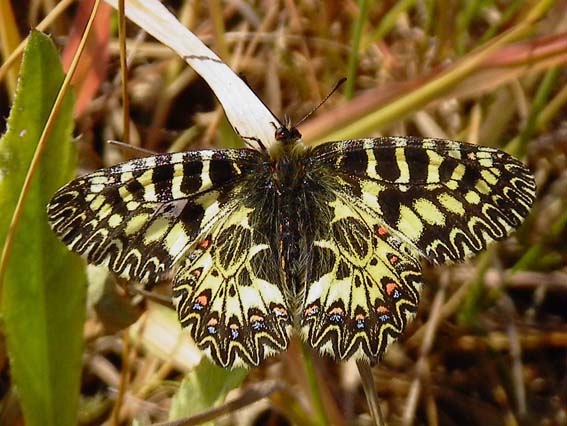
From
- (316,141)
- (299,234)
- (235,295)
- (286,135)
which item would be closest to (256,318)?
(235,295)

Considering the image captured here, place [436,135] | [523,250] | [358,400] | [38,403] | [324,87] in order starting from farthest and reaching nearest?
[324,87] < [436,135] < [523,250] < [358,400] < [38,403]

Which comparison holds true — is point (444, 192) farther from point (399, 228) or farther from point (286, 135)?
point (286, 135)

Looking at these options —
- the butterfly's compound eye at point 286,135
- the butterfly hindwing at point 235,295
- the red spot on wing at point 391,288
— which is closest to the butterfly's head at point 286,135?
the butterfly's compound eye at point 286,135

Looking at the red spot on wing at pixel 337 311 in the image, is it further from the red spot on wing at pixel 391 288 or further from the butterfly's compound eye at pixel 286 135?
the butterfly's compound eye at pixel 286 135

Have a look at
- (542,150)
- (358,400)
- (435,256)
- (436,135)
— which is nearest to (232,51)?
(436,135)

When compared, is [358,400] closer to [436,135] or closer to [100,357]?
[100,357]

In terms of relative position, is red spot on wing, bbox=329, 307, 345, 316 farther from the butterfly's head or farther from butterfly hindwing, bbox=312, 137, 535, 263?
the butterfly's head
